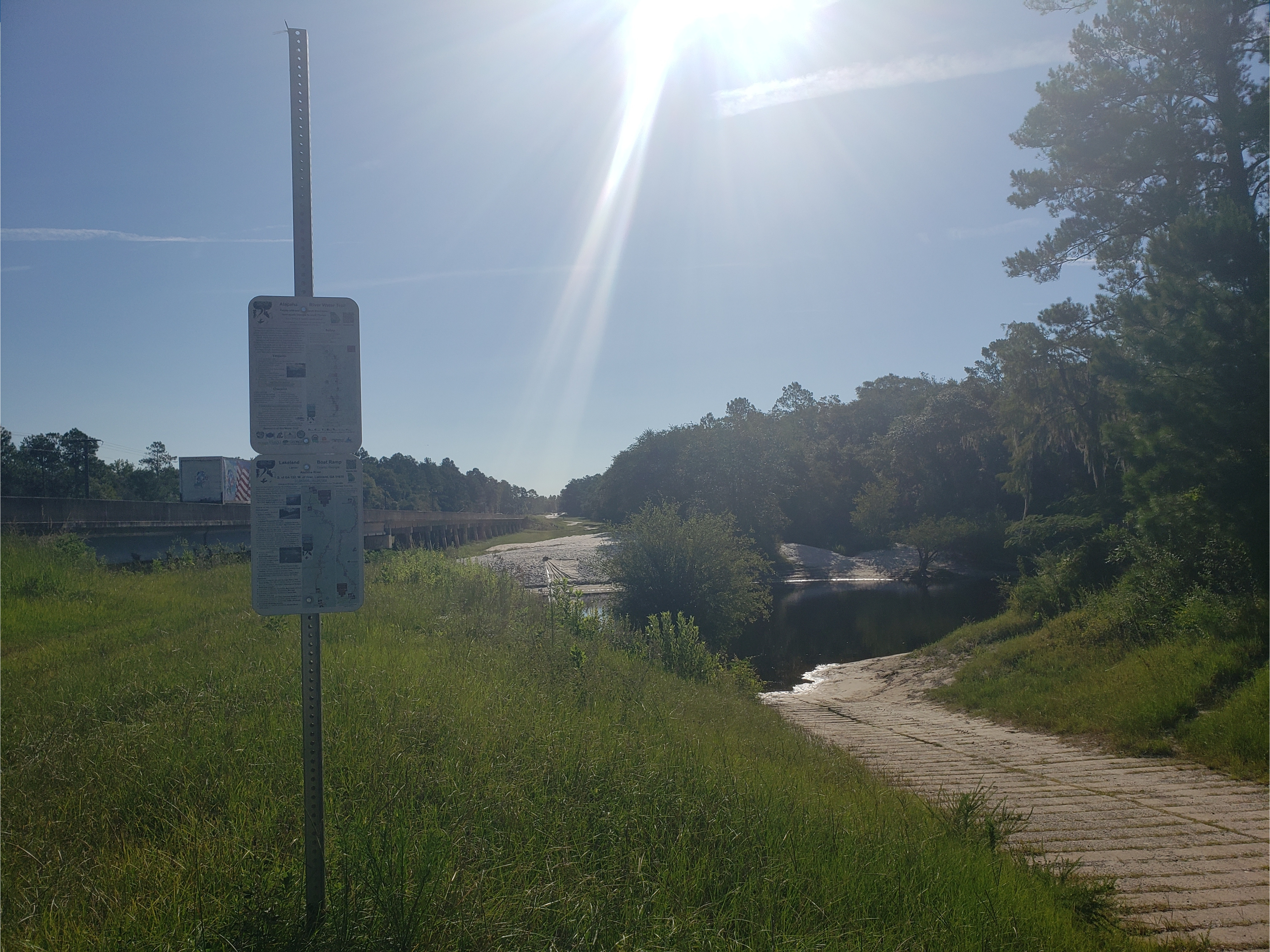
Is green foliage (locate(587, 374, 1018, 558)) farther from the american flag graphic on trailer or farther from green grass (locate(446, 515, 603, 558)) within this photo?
the american flag graphic on trailer

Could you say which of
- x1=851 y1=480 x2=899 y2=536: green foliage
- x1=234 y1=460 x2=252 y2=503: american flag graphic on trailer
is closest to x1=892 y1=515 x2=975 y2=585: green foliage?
x1=851 y1=480 x2=899 y2=536: green foliage

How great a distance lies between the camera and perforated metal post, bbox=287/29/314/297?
294cm

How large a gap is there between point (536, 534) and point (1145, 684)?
241 feet

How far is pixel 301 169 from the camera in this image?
298cm

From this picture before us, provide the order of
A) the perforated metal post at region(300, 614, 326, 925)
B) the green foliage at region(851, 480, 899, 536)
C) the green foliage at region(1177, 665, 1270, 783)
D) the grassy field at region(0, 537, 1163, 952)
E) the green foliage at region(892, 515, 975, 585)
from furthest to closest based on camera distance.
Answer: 1. the green foliage at region(851, 480, 899, 536)
2. the green foliage at region(892, 515, 975, 585)
3. the green foliage at region(1177, 665, 1270, 783)
4. the grassy field at region(0, 537, 1163, 952)
5. the perforated metal post at region(300, 614, 326, 925)

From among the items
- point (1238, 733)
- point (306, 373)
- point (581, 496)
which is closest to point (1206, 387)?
point (1238, 733)

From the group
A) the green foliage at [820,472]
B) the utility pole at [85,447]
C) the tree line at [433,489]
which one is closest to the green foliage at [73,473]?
the utility pole at [85,447]

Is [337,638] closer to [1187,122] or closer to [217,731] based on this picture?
[217,731]

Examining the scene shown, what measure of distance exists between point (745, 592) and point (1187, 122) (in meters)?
16.4

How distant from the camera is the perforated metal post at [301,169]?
294cm

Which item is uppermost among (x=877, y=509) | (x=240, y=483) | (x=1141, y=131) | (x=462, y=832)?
(x=1141, y=131)

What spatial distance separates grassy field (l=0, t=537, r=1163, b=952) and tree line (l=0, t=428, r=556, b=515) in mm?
30448

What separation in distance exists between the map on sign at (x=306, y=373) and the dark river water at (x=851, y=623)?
19380mm

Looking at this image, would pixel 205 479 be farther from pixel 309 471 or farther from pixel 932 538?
pixel 932 538
